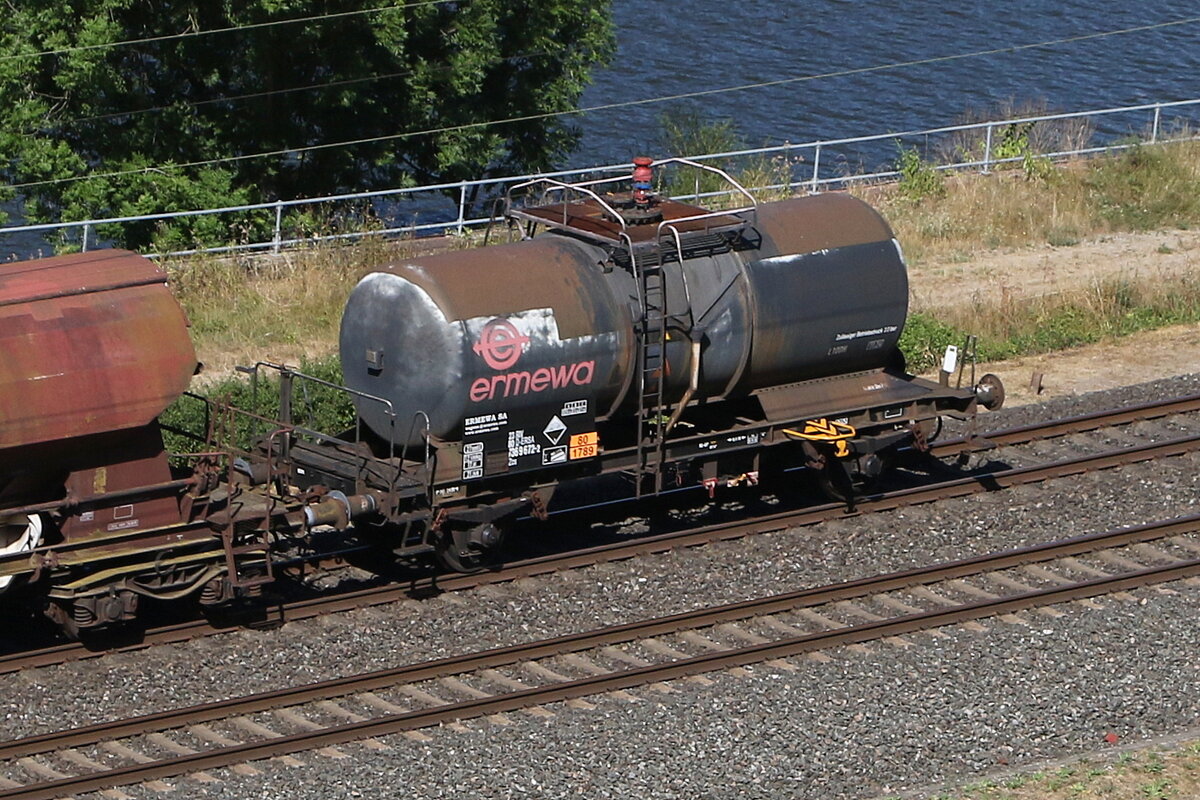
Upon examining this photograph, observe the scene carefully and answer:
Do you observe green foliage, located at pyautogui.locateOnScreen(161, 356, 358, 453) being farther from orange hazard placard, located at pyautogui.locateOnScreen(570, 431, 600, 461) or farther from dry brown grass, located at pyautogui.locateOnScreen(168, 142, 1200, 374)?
orange hazard placard, located at pyautogui.locateOnScreen(570, 431, 600, 461)

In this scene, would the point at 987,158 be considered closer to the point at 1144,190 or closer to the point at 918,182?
the point at 918,182

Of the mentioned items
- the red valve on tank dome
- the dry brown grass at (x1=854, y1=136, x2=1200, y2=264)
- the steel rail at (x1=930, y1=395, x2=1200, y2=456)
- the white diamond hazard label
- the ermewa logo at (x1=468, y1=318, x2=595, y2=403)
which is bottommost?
the steel rail at (x1=930, y1=395, x2=1200, y2=456)

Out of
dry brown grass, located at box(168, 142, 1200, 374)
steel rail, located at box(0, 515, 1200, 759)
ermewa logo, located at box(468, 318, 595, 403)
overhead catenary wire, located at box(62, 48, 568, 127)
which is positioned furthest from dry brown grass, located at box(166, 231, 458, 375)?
steel rail, located at box(0, 515, 1200, 759)

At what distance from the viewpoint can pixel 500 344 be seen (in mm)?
14992

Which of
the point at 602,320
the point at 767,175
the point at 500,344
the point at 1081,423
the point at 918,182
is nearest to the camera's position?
the point at 500,344

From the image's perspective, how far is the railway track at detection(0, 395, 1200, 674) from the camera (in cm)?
1510

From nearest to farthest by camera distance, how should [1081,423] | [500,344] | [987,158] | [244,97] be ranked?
[500,344] → [1081,423] → [244,97] → [987,158]

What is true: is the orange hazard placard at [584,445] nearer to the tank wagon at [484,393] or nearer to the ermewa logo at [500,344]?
the tank wagon at [484,393]

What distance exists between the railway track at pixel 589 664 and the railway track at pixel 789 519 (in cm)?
154

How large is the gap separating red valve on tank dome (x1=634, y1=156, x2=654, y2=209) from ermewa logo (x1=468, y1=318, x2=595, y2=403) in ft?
7.22

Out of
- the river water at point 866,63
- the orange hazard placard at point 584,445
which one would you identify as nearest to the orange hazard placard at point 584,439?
the orange hazard placard at point 584,445

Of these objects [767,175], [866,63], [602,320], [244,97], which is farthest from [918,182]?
[866,63]

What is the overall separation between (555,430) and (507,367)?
94 cm

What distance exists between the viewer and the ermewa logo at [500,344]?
1489 cm
